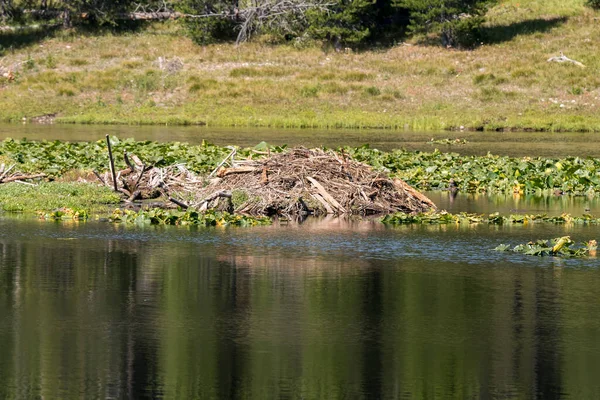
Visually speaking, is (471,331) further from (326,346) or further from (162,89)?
(162,89)

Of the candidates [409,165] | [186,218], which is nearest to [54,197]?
[186,218]

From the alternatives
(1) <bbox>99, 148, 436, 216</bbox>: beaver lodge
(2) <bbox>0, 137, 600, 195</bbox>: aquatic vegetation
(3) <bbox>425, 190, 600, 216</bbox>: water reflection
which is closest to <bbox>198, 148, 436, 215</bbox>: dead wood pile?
(1) <bbox>99, 148, 436, 216</bbox>: beaver lodge

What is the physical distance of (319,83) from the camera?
211ft

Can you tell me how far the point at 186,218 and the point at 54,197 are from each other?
3.84 meters

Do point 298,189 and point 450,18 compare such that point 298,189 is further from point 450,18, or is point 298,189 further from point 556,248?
point 450,18

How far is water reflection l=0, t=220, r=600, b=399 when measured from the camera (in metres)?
12.4

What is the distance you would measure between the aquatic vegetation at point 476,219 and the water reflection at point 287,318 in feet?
7.63

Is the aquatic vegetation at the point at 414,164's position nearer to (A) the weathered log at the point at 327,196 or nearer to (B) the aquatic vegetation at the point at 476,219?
(A) the weathered log at the point at 327,196

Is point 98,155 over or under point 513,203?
over

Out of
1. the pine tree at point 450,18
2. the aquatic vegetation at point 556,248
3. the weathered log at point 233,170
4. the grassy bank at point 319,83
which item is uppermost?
the pine tree at point 450,18

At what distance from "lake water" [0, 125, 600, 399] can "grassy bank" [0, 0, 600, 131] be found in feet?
117

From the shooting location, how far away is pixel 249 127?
57.5m

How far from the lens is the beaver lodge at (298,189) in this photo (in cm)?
2548

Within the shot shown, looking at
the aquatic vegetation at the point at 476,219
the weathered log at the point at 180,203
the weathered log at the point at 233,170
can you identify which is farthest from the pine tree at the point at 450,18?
the weathered log at the point at 180,203
